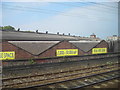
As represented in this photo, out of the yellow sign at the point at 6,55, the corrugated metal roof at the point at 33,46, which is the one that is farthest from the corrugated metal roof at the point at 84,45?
the yellow sign at the point at 6,55

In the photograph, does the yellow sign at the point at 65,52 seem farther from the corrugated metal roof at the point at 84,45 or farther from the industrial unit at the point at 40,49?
the corrugated metal roof at the point at 84,45

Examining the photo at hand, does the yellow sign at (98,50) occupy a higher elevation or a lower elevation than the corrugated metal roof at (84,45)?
lower

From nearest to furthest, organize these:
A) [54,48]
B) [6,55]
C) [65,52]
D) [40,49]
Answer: [6,55], [40,49], [54,48], [65,52]

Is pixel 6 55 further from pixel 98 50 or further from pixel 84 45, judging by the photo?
pixel 98 50

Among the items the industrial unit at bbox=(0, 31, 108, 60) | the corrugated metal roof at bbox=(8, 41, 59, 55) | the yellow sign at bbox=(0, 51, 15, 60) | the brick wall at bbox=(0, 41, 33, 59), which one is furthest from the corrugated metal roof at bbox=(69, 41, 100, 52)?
the yellow sign at bbox=(0, 51, 15, 60)

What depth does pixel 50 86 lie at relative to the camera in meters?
9.73

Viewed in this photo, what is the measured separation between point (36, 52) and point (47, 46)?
89.2 inches

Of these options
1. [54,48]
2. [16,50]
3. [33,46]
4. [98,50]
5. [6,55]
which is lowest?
[6,55]

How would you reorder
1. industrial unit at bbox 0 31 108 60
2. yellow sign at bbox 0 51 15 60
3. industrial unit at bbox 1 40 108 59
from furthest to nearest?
industrial unit at bbox 1 40 108 59, industrial unit at bbox 0 31 108 60, yellow sign at bbox 0 51 15 60

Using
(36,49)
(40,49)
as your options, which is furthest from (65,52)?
(36,49)

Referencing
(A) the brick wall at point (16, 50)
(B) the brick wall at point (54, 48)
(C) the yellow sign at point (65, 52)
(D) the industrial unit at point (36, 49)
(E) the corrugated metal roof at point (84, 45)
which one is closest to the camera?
(A) the brick wall at point (16, 50)

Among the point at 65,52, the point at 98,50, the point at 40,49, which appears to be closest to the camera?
the point at 40,49

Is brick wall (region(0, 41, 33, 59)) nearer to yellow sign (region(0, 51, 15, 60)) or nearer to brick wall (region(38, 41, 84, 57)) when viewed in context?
yellow sign (region(0, 51, 15, 60))

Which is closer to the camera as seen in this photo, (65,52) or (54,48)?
(54,48)
